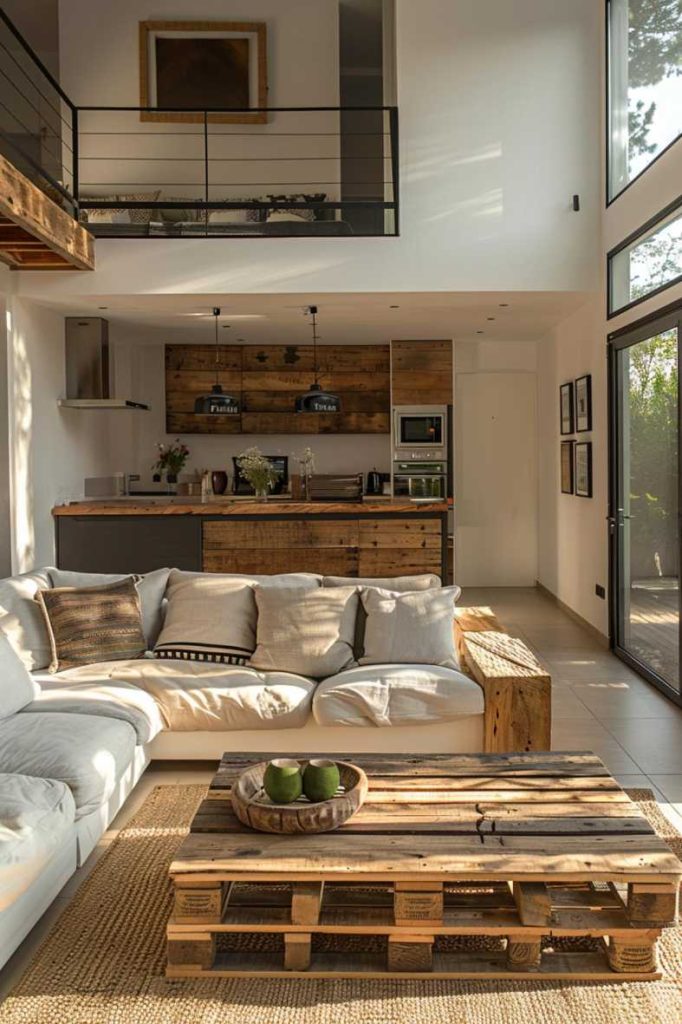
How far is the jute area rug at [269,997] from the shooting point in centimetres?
236

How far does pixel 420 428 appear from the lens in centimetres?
994

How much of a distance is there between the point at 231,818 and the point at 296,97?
7658 millimetres

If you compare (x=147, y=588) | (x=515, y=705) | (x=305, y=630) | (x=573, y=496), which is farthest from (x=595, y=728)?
(x=573, y=496)

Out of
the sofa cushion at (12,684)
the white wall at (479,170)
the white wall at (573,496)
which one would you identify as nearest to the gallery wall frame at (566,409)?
the white wall at (573,496)

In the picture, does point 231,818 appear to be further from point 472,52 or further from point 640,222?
point 472,52

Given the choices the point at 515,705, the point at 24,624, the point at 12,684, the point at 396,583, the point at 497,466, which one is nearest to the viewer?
A: the point at 12,684

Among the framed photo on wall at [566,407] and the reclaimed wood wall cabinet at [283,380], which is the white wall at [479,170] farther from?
the reclaimed wood wall cabinet at [283,380]

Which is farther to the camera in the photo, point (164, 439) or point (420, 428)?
point (164, 439)

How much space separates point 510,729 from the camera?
3.96 metres

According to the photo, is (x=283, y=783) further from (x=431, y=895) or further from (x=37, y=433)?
(x=37, y=433)

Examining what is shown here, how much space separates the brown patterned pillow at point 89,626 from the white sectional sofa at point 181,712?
0.06m

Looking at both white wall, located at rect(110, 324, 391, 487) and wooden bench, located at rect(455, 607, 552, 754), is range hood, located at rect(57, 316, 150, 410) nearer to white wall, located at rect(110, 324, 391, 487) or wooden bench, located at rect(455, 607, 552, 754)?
white wall, located at rect(110, 324, 391, 487)

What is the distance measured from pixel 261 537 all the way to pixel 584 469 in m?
2.62

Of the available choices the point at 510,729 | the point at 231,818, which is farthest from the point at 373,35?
the point at 231,818
